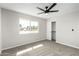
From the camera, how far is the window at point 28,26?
4387 millimetres

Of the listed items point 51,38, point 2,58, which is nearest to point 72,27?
point 51,38

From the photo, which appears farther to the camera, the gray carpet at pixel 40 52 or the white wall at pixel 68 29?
the white wall at pixel 68 29

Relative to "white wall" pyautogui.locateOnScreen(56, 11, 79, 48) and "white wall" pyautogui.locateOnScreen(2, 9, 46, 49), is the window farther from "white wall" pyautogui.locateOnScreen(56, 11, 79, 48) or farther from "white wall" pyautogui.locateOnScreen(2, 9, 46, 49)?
"white wall" pyautogui.locateOnScreen(56, 11, 79, 48)

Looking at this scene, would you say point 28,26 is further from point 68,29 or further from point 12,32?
point 68,29

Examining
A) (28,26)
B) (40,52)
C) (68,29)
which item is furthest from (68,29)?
(28,26)

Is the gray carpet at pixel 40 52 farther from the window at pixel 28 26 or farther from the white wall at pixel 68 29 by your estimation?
the window at pixel 28 26

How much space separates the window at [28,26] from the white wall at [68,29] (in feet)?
7.02

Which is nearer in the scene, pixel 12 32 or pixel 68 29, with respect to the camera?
pixel 12 32

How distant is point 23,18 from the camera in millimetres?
4418

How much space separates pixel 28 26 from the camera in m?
4.90

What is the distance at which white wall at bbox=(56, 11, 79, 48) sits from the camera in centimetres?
381

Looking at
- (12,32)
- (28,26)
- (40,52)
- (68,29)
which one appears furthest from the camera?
(28,26)

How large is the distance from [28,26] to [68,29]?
3222mm

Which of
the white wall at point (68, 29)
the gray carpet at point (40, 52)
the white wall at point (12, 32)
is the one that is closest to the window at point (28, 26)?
the white wall at point (12, 32)
